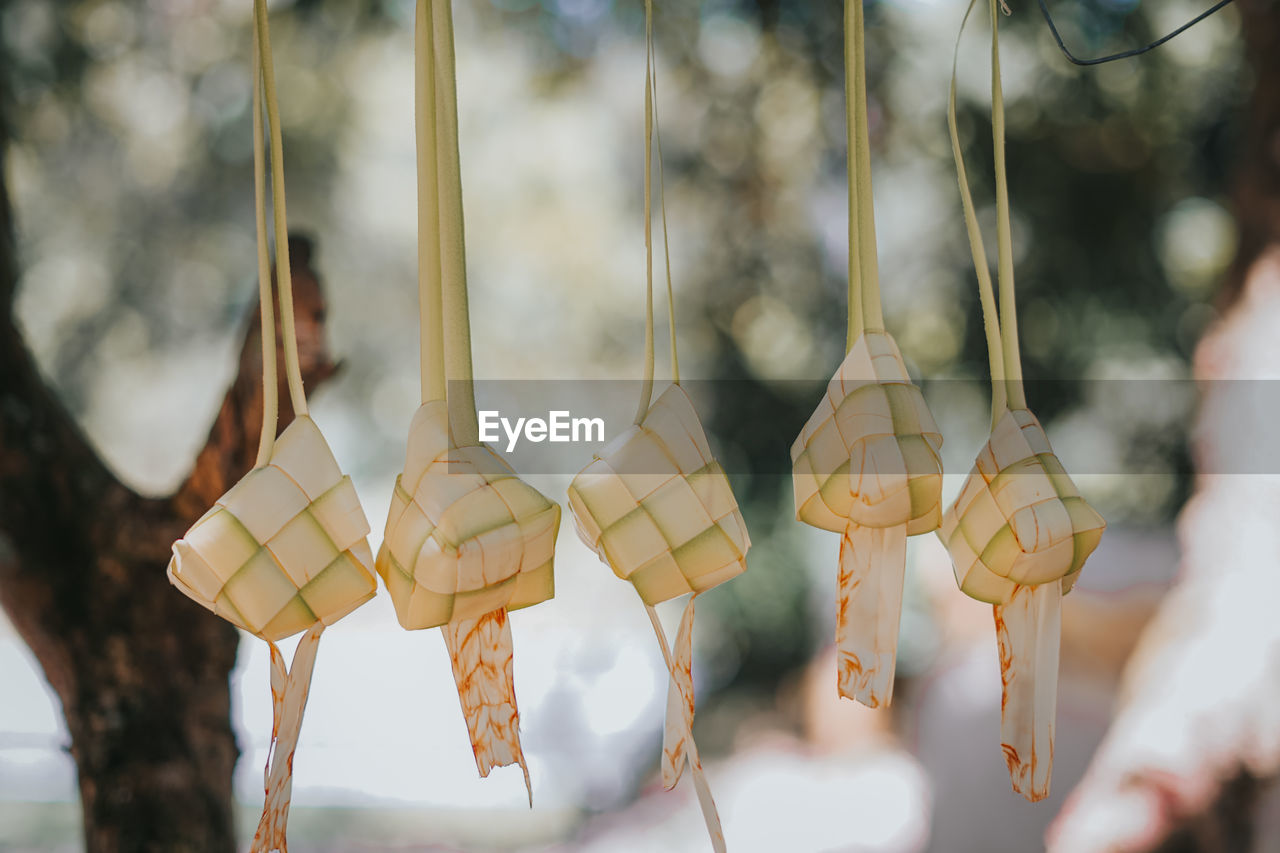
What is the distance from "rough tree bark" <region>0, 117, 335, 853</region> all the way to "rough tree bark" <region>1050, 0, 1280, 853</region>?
94 centimetres

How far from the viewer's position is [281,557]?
0.30 m

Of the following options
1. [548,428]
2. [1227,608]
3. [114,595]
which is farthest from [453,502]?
[1227,608]

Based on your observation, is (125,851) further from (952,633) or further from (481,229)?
(952,633)

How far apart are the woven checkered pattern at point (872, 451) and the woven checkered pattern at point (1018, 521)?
0.9 inches

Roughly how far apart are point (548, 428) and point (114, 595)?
461 mm

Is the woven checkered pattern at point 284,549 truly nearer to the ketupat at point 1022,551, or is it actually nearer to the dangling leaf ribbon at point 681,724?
the dangling leaf ribbon at point 681,724

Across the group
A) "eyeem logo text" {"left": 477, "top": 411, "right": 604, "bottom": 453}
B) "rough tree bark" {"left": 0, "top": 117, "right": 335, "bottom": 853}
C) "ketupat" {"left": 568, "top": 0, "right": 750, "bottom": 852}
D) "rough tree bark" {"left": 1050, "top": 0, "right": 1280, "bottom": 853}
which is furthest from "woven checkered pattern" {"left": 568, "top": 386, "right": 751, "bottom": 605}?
"rough tree bark" {"left": 1050, "top": 0, "right": 1280, "bottom": 853}

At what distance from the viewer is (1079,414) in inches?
38.3

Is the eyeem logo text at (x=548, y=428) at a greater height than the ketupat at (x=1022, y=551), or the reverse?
the ketupat at (x=1022, y=551)

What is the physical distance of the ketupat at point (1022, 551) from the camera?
0.35 m

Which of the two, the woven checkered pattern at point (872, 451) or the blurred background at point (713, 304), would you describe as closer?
the woven checkered pattern at point (872, 451)

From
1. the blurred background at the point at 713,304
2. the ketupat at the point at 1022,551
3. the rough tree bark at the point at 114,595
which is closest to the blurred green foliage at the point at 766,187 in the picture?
the blurred background at the point at 713,304

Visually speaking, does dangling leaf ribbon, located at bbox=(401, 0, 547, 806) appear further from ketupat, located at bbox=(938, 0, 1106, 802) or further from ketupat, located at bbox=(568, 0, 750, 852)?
ketupat, located at bbox=(938, 0, 1106, 802)

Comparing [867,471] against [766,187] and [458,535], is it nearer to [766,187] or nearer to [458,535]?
[458,535]
